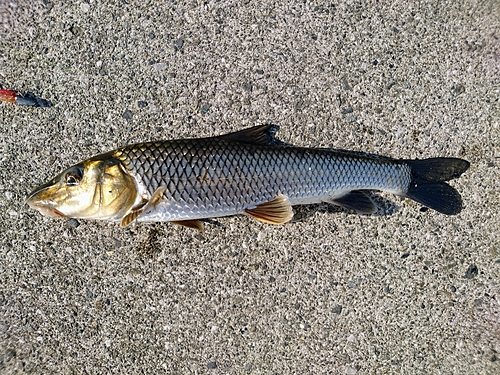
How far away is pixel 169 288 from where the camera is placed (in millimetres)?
3182

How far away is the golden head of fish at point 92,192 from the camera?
2664mm

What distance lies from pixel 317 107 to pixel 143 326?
8.35 ft

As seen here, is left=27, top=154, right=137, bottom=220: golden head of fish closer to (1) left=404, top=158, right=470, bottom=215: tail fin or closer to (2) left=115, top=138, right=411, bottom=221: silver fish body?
(2) left=115, top=138, right=411, bottom=221: silver fish body

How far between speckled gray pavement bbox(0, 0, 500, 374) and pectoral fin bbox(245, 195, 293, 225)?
0.41m

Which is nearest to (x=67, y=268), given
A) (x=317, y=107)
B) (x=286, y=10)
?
(x=317, y=107)

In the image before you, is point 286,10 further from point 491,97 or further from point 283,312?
point 283,312

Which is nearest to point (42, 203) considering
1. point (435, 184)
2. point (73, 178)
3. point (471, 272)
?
point (73, 178)

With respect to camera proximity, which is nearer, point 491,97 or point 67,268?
point 67,268

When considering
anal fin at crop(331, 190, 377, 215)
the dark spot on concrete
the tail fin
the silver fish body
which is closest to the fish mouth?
the silver fish body

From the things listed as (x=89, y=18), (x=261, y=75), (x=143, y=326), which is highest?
(x=89, y=18)

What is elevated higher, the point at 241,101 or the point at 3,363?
the point at 241,101

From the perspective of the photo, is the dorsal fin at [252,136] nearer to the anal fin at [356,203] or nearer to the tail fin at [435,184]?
the anal fin at [356,203]

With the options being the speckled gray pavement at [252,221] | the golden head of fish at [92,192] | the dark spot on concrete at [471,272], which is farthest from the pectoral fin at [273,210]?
the dark spot on concrete at [471,272]

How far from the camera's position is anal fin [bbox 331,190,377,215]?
3.06 metres
